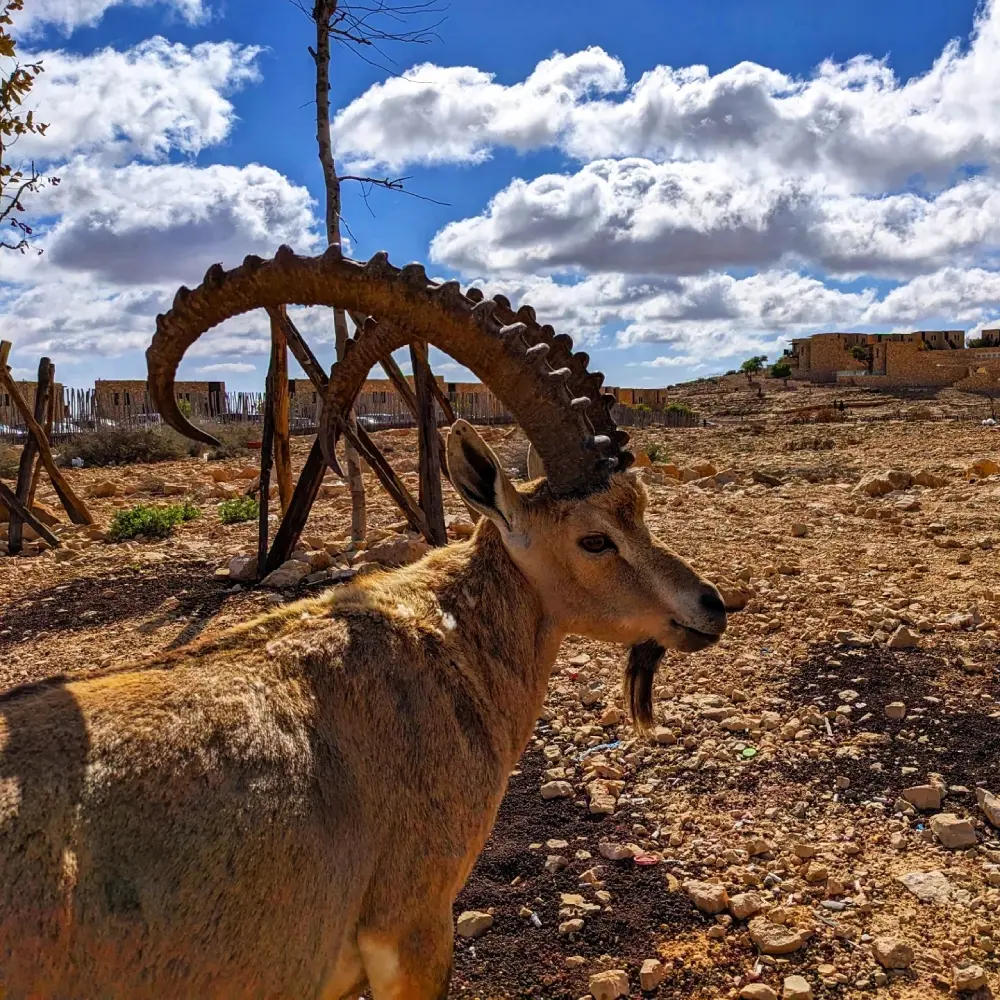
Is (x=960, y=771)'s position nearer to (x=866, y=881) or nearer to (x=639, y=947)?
(x=866, y=881)

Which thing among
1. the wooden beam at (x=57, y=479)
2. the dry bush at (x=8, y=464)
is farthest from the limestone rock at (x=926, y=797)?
the dry bush at (x=8, y=464)

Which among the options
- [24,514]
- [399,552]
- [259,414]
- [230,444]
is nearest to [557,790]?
[399,552]

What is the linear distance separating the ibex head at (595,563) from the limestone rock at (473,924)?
1637mm

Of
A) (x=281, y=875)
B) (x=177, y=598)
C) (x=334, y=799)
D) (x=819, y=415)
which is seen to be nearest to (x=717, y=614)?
(x=334, y=799)

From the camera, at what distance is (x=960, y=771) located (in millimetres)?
5512

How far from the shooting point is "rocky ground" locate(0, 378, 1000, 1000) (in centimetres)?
427

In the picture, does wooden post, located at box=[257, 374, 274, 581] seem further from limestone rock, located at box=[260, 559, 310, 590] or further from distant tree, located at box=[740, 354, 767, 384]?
distant tree, located at box=[740, 354, 767, 384]

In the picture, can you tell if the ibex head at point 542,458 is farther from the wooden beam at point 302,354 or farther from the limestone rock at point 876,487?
the limestone rock at point 876,487

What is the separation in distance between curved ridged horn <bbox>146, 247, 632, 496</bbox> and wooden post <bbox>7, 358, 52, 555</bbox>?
10.3 metres

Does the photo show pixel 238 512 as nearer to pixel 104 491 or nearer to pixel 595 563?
pixel 104 491

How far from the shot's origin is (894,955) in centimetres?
412

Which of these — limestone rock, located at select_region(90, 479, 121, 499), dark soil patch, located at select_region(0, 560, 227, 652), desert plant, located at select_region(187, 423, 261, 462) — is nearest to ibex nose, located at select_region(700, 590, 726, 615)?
dark soil patch, located at select_region(0, 560, 227, 652)

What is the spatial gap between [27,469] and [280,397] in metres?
5.96

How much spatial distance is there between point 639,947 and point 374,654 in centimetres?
214
